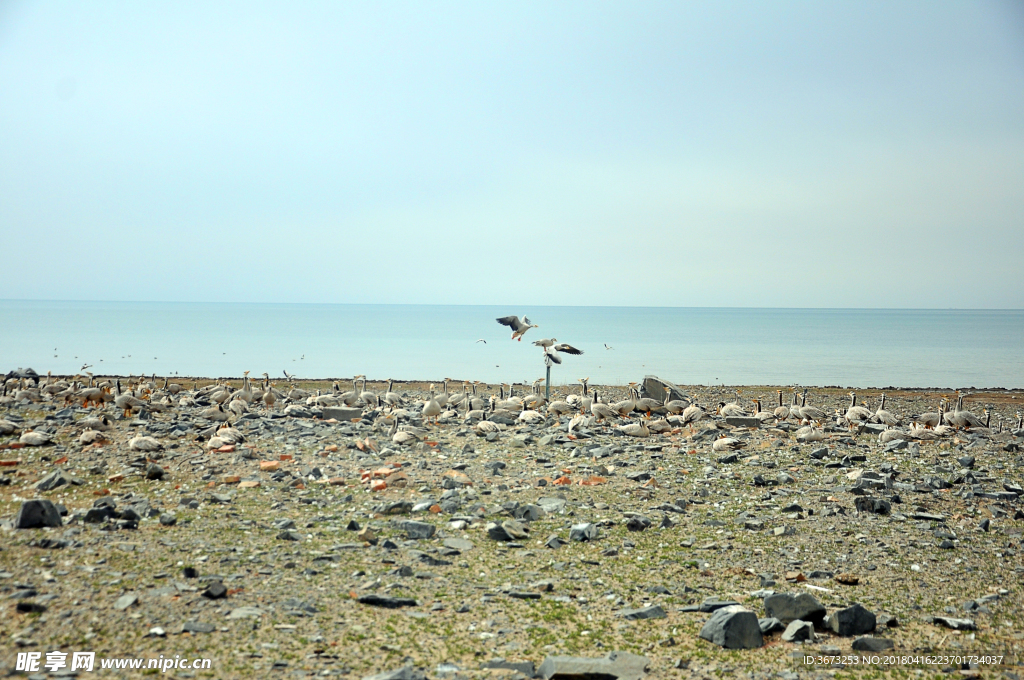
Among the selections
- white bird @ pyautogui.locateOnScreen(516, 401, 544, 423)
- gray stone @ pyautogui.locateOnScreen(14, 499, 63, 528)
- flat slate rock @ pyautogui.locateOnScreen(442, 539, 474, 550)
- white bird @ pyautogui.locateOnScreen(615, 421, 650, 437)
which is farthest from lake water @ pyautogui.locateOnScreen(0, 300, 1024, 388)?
gray stone @ pyautogui.locateOnScreen(14, 499, 63, 528)

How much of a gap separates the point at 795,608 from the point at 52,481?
12624 mm

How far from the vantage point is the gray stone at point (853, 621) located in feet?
22.8

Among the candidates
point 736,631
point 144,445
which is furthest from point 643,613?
point 144,445

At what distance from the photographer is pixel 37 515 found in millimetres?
9195

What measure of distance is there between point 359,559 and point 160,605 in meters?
2.54

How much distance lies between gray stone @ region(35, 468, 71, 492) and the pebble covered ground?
0.06m

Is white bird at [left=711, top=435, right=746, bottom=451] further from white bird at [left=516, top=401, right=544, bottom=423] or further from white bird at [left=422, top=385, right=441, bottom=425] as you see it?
white bird at [left=422, top=385, right=441, bottom=425]

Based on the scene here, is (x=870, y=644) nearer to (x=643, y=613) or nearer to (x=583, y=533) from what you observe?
(x=643, y=613)

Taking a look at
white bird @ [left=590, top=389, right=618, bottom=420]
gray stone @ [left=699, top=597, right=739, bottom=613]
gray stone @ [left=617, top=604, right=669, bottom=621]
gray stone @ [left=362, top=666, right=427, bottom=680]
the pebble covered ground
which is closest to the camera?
gray stone @ [left=362, top=666, right=427, bottom=680]

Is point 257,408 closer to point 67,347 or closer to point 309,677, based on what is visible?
point 309,677

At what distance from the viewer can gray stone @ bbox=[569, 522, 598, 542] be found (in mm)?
10023

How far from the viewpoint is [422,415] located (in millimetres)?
22438

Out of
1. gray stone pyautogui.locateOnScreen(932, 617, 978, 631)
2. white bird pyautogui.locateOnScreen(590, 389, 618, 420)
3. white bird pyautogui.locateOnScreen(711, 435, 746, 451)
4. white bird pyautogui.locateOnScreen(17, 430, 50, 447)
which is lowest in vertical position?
gray stone pyautogui.locateOnScreen(932, 617, 978, 631)

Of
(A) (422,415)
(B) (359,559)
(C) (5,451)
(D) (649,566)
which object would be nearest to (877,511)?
(D) (649,566)
